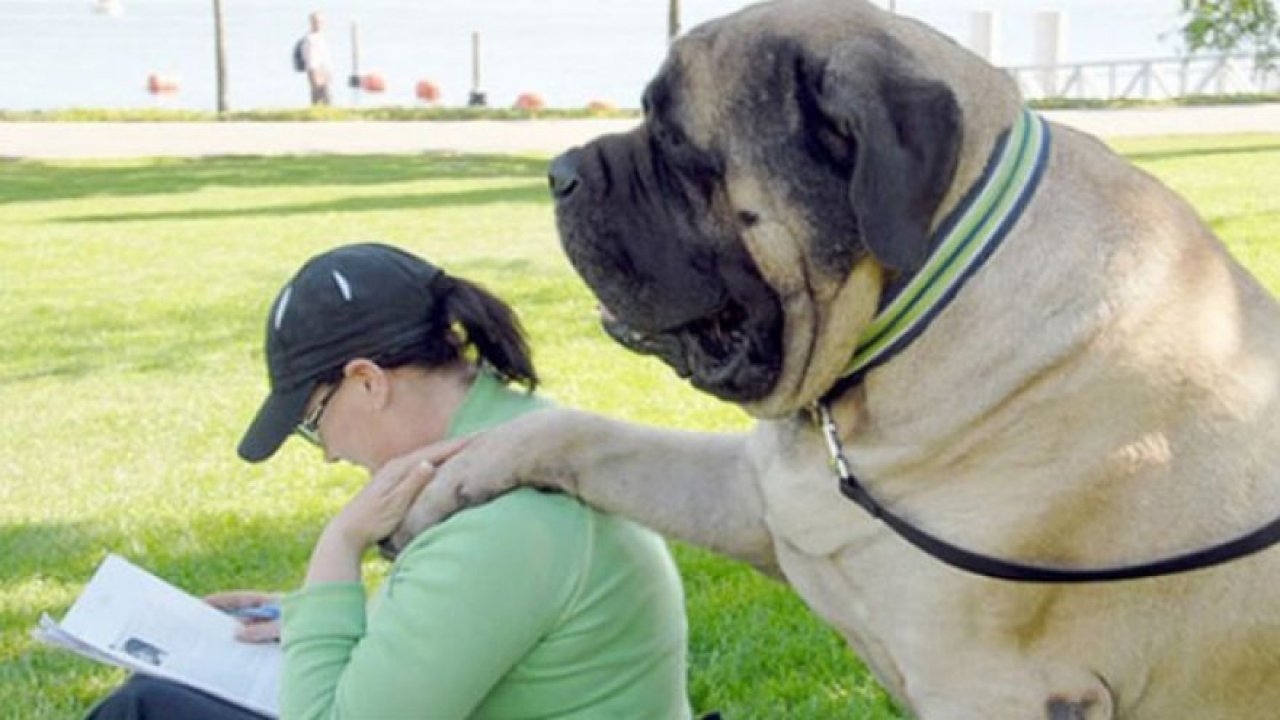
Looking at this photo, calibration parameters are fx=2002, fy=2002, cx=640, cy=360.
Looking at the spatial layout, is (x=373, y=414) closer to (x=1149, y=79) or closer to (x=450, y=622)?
(x=450, y=622)

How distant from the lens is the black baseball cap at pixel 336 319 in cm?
311

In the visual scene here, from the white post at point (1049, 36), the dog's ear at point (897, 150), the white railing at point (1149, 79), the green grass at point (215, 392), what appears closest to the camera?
the dog's ear at point (897, 150)

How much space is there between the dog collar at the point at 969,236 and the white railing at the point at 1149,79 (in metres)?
36.9

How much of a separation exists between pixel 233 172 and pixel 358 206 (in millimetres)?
5201

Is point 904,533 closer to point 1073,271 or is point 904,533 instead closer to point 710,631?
point 1073,271

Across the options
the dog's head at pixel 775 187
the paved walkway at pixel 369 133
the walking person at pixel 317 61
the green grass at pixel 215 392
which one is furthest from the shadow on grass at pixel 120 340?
the walking person at pixel 317 61

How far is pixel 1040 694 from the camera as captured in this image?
271 centimetres

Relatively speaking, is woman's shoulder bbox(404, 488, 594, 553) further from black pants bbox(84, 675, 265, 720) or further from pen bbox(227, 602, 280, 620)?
pen bbox(227, 602, 280, 620)

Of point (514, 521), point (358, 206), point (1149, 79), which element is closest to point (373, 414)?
point (514, 521)

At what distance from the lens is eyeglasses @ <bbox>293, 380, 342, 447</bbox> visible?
317 centimetres

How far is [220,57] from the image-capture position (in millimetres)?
33531

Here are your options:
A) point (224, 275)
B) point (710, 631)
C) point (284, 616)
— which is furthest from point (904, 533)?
point (224, 275)

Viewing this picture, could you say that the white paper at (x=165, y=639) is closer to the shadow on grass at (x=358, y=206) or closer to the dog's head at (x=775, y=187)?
the dog's head at (x=775, y=187)

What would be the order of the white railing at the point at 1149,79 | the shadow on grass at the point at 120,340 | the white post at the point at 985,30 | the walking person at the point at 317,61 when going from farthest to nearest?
the white post at the point at 985,30 < the white railing at the point at 1149,79 < the walking person at the point at 317,61 < the shadow on grass at the point at 120,340
